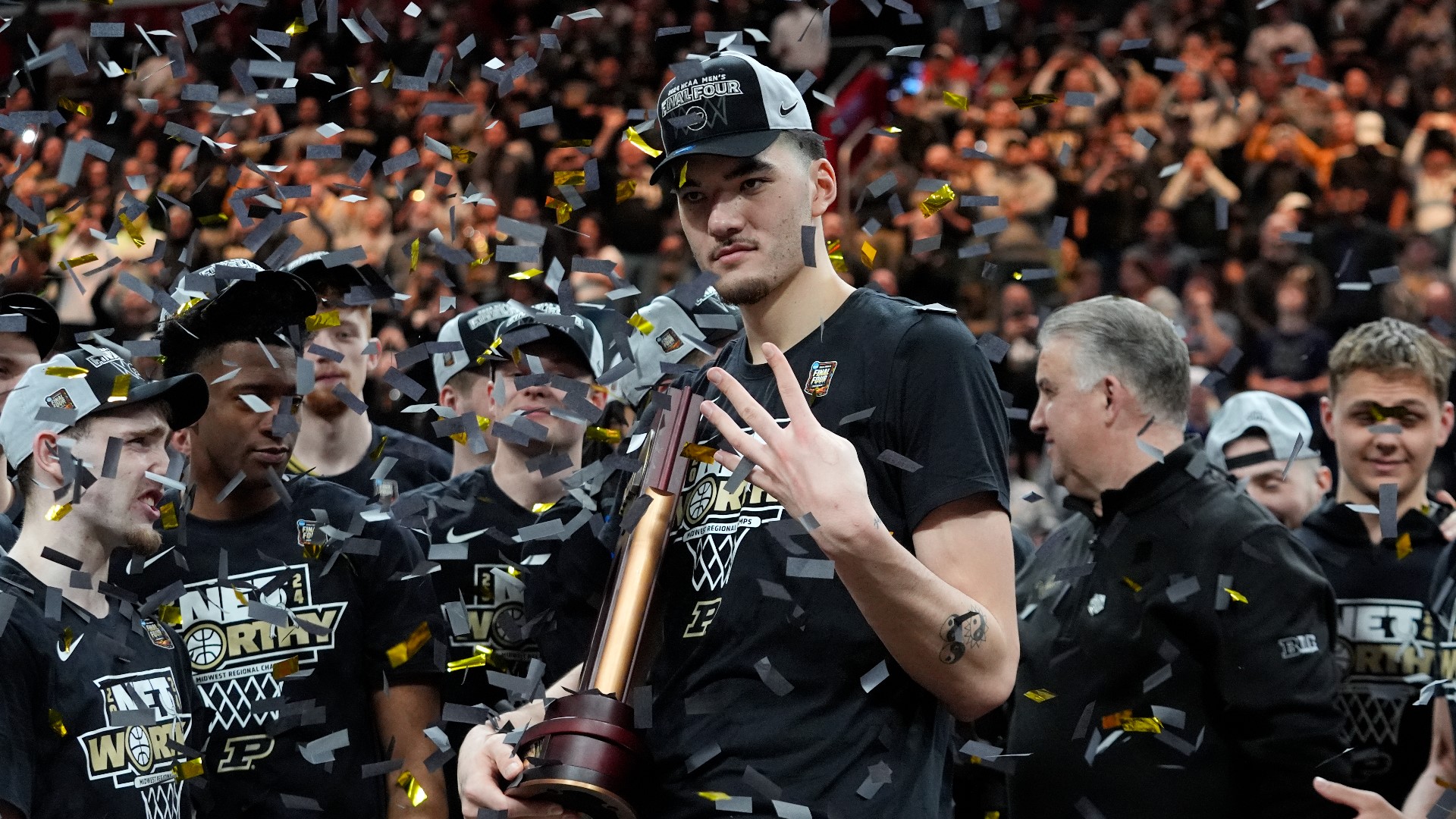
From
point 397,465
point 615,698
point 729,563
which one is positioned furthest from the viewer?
point 397,465

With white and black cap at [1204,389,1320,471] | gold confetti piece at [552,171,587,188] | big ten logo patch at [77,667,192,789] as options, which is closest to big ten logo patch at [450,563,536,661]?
big ten logo patch at [77,667,192,789]

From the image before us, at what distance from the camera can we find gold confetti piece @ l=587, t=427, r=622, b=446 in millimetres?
4625

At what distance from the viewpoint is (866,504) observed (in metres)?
2.49

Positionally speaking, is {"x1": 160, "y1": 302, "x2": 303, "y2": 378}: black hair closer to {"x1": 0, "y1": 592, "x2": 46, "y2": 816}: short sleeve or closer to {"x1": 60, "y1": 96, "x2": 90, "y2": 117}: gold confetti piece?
{"x1": 60, "y1": 96, "x2": 90, "y2": 117}: gold confetti piece

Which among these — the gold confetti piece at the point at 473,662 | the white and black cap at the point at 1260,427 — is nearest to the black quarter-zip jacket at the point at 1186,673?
the gold confetti piece at the point at 473,662

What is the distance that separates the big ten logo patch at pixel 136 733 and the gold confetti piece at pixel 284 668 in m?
0.37

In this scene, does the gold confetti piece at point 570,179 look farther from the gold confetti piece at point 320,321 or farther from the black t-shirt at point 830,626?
the black t-shirt at point 830,626

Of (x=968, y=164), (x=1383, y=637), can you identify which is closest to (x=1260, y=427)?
(x=1383, y=637)

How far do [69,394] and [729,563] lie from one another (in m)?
1.68

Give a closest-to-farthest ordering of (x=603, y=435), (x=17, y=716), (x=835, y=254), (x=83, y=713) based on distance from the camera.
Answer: (x=17, y=716) < (x=83, y=713) < (x=835, y=254) < (x=603, y=435)

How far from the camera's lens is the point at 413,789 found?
13.4ft

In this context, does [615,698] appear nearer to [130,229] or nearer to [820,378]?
[820,378]

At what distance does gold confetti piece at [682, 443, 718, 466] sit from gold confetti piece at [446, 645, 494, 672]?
153 cm

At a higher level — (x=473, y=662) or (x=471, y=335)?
(x=471, y=335)
